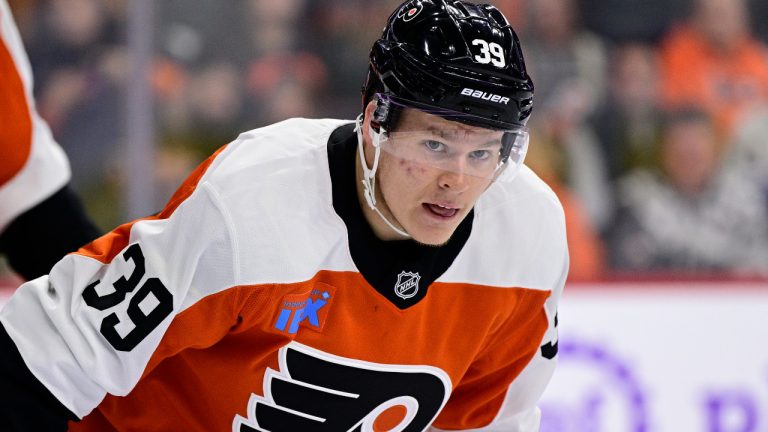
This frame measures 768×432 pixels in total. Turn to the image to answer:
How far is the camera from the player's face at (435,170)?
1663 millimetres

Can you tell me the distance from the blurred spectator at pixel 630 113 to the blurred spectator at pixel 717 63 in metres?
0.07

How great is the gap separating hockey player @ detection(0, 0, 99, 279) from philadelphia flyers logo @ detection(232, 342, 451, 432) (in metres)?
0.88

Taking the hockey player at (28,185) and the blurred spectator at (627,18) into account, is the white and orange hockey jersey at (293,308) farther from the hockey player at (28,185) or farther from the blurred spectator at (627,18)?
the blurred spectator at (627,18)

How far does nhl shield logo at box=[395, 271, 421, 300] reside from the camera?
5.78 feet

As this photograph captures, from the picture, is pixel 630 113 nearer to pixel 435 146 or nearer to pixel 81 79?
pixel 81 79

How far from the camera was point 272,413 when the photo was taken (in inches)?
71.6

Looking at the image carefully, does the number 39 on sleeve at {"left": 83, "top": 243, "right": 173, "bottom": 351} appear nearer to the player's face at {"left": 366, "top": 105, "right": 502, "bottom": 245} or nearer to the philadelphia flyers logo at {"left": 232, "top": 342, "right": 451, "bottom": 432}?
the philadelphia flyers logo at {"left": 232, "top": 342, "right": 451, "bottom": 432}

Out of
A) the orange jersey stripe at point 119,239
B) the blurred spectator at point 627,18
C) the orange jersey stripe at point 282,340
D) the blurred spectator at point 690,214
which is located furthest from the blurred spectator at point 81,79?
the orange jersey stripe at point 119,239

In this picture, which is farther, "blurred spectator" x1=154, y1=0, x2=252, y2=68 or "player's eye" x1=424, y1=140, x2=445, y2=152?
"blurred spectator" x1=154, y1=0, x2=252, y2=68

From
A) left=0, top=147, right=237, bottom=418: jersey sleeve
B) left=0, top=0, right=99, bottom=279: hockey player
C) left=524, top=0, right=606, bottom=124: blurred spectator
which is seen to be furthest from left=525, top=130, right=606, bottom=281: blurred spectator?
left=0, top=147, right=237, bottom=418: jersey sleeve

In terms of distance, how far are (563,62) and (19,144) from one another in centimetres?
198

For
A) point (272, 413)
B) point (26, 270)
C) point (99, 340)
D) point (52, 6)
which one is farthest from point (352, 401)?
point (52, 6)

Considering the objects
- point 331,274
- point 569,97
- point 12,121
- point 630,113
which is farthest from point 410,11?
point 630,113

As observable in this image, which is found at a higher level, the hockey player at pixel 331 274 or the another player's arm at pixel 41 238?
the hockey player at pixel 331 274
